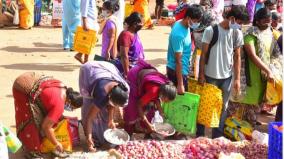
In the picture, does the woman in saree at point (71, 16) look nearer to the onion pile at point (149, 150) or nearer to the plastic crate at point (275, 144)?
the onion pile at point (149, 150)

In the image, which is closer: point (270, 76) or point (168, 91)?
point (168, 91)

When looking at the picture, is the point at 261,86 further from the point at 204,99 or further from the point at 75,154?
the point at 75,154

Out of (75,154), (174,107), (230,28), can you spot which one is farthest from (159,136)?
(230,28)

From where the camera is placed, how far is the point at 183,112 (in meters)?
5.69

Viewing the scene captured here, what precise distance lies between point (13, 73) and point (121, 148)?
13.2 ft


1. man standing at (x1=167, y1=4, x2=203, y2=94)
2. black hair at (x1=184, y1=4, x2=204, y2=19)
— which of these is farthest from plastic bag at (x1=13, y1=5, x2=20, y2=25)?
black hair at (x1=184, y1=4, x2=204, y2=19)

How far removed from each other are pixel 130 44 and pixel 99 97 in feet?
4.52

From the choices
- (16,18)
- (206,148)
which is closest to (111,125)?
(206,148)

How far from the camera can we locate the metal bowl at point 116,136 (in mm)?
5423

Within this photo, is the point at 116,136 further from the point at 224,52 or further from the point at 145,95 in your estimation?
the point at 224,52

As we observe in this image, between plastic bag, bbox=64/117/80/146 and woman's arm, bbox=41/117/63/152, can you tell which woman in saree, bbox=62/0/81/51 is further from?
woman's arm, bbox=41/117/63/152

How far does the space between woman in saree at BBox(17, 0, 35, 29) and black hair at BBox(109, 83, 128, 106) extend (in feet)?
25.9

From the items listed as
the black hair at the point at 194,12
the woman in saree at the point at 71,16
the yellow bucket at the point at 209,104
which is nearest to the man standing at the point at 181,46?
the black hair at the point at 194,12

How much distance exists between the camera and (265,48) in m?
6.00
